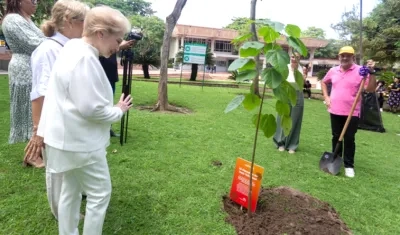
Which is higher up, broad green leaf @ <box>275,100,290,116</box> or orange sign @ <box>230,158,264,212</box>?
broad green leaf @ <box>275,100,290,116</box>

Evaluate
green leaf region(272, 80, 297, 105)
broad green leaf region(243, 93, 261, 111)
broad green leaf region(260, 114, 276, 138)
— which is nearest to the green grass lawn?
broad green leaf region(260, 114, 276, 138)

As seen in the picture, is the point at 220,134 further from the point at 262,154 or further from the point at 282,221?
the point at 282,221

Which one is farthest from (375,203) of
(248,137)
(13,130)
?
(13,130)

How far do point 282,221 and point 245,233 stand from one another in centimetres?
33

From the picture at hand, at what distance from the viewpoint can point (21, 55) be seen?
284 cm

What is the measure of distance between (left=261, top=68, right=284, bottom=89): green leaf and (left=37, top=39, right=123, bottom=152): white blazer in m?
0.96

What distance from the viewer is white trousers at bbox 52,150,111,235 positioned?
5.60 ft

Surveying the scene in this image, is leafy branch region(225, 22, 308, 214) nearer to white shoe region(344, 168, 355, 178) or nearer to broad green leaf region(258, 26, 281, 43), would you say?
broad green leaf region(258, 26, 281, 43)

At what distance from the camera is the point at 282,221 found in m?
2.48

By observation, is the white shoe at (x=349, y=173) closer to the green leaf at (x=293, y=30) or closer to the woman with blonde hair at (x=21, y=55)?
the green leaf at (x=293, y=30)

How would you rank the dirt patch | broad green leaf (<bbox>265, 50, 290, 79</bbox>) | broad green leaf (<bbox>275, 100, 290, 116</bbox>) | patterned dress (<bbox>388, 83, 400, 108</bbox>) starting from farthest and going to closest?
patterned dress (<bbox>388, 83, 400, 108</bbox>)
the dirt patch
broad green leaf (<bbox>275, 100, 290, 116</bbox>)
broad green leaf (<bbox>265, 50, 290, 79</bbox>)

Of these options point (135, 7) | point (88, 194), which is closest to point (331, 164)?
point (88, 194)

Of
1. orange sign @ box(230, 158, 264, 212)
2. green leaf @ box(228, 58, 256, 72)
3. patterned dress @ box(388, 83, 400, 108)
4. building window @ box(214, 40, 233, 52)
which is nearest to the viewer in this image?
green leaf @ box(228, 58, 256, 72)

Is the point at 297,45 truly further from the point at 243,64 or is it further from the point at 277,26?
the point at 243,64
